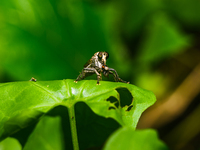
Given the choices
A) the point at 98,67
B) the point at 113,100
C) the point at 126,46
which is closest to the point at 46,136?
the point at 113,100

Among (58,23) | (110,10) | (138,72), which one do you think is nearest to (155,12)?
(110,10)

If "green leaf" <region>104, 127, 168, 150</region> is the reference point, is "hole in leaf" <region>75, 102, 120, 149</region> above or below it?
below

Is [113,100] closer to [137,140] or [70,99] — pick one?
[70,99]

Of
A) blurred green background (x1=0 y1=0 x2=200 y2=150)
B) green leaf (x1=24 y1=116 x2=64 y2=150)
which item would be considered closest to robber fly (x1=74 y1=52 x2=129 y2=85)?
green leaf (x1=24 y1=116 x2=64 y2=150)

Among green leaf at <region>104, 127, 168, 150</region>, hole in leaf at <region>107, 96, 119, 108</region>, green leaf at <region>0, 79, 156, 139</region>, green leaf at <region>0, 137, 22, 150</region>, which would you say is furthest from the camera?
hole in leaf at <region>107, 96, 119, 108</region>

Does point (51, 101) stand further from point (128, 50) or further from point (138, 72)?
point (128, 50)

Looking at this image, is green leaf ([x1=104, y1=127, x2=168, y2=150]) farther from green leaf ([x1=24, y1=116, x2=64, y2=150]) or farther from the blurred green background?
the blurred green background

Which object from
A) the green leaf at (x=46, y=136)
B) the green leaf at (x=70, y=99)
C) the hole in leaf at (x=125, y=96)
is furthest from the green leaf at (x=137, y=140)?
the hole in leaf at (x=125, y=96)
